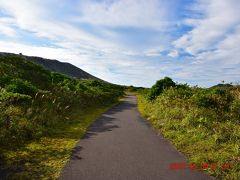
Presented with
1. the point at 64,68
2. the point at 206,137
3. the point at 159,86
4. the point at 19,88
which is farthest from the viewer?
the point at 64,68

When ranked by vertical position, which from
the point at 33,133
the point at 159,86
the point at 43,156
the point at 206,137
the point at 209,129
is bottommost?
the point at 43,156

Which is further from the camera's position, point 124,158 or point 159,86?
point 159,86

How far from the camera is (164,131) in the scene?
43.0 feet

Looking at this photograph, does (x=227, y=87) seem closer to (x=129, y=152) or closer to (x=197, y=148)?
(x=197, y=148)

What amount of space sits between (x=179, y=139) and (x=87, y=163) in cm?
451

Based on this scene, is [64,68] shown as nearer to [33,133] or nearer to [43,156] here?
[33,133]

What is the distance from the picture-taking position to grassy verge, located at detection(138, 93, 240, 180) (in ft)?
25.6

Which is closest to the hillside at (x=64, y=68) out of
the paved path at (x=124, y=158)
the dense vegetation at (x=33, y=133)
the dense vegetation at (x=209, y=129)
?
the dense vegetation at (x=33, y=133)

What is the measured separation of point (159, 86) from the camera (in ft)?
90.9

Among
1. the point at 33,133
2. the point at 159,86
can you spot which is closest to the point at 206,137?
the point at 33,133

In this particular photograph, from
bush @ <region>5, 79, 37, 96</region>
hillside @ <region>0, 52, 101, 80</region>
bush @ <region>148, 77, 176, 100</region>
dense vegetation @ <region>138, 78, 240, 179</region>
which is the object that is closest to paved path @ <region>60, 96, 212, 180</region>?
dense vegetation @ <region>138, 78, 240, 179</region>

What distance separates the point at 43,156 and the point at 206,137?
607cm

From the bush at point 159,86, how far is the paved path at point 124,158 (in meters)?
14.4

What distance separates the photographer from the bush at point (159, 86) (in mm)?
27177
